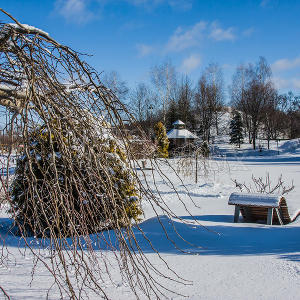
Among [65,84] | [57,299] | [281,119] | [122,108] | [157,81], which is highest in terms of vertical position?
[157,81]

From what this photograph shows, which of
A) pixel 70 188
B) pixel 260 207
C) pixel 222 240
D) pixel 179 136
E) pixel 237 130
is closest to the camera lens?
pixel 70 188

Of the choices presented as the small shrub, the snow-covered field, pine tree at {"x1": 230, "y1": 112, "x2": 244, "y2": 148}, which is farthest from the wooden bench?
pine tree at {"x1": 230, "y1": 112, "x2": 244, "y2": 148}

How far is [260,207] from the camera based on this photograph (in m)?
6.15

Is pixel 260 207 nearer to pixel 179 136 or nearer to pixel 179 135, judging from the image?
pixel 179 136

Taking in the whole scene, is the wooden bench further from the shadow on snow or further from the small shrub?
the small shrub

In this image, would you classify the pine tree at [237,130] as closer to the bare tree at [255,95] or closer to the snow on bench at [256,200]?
the bare tree at [255,95]

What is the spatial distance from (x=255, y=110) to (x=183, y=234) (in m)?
30.5

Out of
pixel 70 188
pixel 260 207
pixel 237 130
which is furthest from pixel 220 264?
pixel 237 130

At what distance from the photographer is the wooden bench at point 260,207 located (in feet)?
19.9

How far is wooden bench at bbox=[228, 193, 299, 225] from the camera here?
6.07m

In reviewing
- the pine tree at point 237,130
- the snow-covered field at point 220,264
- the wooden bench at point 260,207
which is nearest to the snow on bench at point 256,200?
the wooden bench at point 260,207

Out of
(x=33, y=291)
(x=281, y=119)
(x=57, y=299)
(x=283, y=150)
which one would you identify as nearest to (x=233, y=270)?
(x=57, y=299)

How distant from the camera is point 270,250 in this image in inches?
167

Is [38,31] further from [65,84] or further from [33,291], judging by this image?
[33,291]
